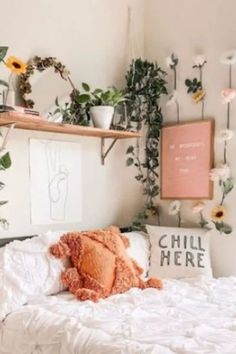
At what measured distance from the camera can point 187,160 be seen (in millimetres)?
2959

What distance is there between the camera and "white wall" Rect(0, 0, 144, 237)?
7.95 feet

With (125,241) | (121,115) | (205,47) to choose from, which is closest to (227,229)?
(125,241)

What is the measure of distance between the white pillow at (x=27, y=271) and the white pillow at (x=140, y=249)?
0.55 m

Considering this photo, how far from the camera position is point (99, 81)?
292cm

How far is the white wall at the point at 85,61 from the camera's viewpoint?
242cm

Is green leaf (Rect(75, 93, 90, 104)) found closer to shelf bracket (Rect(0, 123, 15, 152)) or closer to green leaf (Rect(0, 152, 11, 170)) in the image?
shelf bracket (Rect(0, 123, 15, 152))

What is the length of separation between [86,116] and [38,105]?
344 millimetres

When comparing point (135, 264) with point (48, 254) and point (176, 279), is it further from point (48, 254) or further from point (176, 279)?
point (48, 254)

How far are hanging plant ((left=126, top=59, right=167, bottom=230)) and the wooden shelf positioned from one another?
209 millimetres

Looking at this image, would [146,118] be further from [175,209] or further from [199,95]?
[175,209]

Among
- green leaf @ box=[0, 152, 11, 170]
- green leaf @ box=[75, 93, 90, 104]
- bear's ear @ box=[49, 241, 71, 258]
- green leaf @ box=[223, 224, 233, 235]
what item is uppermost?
green leaf @ box=[75, 93, 90, 104]

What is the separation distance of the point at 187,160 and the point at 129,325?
1499 mm

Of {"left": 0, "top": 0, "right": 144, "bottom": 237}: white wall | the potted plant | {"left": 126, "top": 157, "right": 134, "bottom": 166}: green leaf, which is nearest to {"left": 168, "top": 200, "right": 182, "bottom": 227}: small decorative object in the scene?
{"left": 0, "top": 0, "right": 144, "bottom": 237}: white wall

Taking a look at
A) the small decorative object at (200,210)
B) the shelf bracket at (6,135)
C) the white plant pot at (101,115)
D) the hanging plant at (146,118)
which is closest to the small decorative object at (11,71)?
the shelf bracket at (6,135)
